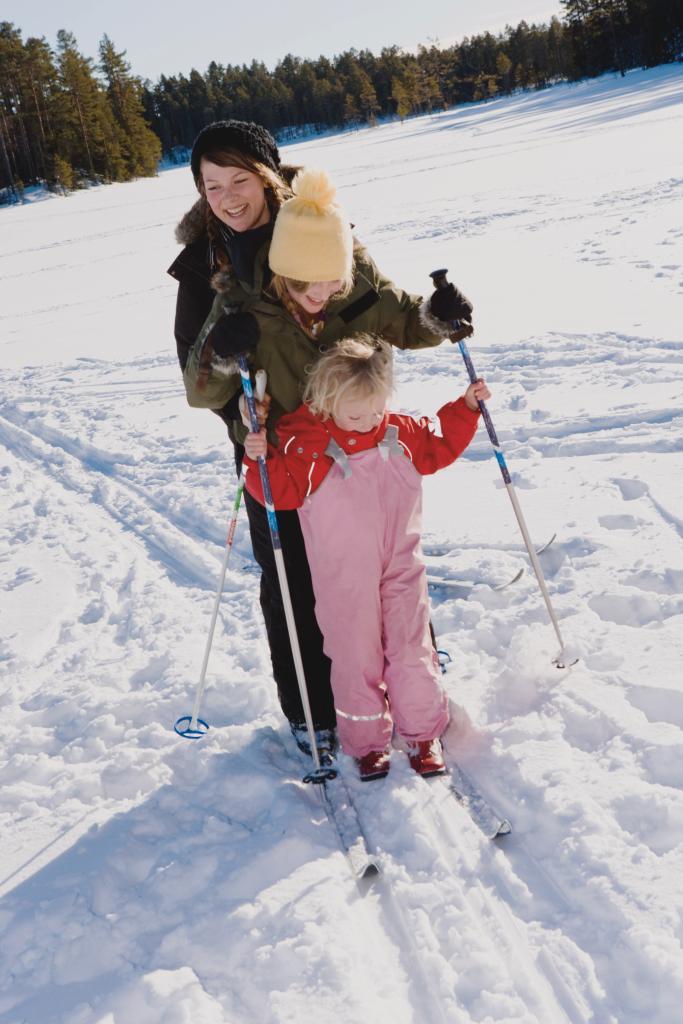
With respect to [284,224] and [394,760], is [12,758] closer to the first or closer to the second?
[394,760]

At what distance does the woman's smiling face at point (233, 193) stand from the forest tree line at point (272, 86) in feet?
138

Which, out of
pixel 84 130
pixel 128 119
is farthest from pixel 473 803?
pixel 128 119

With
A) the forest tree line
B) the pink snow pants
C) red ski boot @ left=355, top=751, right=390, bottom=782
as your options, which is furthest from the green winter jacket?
the forest tree line

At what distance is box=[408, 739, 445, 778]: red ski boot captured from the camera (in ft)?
9.33

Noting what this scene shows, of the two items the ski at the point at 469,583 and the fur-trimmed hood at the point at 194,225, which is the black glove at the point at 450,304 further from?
the ski at the point at 469,583

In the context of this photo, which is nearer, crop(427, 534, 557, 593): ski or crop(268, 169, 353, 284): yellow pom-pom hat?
crop(268, 169, 353, 284): yellow pom-pom hat

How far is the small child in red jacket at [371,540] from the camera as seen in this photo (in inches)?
108

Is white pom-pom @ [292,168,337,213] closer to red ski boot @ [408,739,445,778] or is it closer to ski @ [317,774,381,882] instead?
red ski boot @ [408,739,445,778]

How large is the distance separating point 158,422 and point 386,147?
3083cm

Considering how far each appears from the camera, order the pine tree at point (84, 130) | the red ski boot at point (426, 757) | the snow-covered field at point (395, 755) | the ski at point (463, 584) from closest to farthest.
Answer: the snow-covered field at point (395, 755), the red ski boot at point (426, 757), the ski at point (463, 584), the pine tree at point (84, 130)

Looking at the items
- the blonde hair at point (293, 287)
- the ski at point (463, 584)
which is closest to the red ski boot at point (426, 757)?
the ski at point (463, 584)

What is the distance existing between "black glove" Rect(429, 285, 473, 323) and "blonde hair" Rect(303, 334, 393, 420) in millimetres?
272

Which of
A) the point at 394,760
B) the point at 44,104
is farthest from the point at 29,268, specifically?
the point at 44,104

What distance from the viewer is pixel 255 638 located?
391cm
